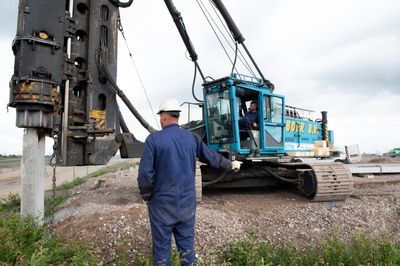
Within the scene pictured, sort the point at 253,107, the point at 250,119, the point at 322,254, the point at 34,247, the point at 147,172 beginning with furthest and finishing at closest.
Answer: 1. the point at 253,107
2. the point at 250,119
3. the point at 322,254
4. the point at 34,247
5. the point at 147,172

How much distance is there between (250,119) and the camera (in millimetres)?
7762

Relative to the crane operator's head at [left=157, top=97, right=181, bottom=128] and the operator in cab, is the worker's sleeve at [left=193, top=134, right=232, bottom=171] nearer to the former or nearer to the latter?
the crane operator's head at [left=157, top=97, right=181, bottom=128]

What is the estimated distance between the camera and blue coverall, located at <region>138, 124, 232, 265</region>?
3.38m

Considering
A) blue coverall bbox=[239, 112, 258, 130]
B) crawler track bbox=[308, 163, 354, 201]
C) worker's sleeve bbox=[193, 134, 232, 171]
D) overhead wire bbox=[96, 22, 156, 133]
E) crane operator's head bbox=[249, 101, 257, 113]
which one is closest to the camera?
worker's sleeve bbox=[193, 134, 232, 171]

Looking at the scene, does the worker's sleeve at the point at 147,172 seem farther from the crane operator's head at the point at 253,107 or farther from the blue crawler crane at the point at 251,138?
the crane operator's head at the point at 253,107

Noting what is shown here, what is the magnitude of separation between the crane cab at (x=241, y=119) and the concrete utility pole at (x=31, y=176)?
4041mm

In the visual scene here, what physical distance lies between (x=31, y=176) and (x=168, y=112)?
2114mm

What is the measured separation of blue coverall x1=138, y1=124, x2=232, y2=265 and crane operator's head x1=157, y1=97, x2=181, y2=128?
13 centimetres

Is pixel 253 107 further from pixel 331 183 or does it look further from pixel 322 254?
pixel 322 254

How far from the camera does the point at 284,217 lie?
6090 mm

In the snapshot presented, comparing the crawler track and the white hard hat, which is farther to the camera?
the crawler track

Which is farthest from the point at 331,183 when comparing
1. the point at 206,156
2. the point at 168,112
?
the point at 168,112

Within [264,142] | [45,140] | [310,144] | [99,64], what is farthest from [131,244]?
[310,144]

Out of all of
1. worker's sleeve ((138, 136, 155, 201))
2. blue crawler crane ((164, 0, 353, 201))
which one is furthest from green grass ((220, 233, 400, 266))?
blue crawler crane ((164, 0, 353, 201))
